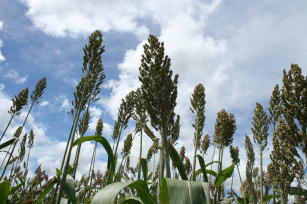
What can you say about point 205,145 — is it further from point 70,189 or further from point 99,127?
point 70,189

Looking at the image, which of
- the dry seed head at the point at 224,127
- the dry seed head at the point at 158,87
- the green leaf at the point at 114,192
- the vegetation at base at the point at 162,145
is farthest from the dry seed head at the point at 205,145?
the green leaf at the point at 114,192

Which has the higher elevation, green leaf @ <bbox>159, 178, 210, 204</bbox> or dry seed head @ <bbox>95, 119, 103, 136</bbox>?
dry seed head @ <bbox>95, 119, 103, 136</bbox>

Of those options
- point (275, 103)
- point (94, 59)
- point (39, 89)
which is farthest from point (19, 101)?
point (275, 103)

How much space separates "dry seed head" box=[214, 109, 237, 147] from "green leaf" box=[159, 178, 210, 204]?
3.67m

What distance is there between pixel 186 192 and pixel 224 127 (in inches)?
154

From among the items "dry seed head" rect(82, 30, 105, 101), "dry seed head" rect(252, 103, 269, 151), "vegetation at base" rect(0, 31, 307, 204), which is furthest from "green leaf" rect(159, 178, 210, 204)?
"dry seed head" rect(252, 103, 269, 151)

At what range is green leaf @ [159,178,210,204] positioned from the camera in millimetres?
2021

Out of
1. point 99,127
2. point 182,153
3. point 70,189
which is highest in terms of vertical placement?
point 99,127

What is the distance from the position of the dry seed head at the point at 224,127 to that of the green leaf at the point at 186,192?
12.0 ft

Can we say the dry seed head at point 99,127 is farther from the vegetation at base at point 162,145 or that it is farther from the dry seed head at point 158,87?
the dry seed head at point 158,87

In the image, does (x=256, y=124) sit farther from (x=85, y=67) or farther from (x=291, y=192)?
(x=85, y=67)

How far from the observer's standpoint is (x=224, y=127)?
5.73 metres

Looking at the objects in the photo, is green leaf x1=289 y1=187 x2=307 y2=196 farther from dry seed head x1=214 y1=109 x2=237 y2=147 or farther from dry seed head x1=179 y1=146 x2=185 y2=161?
dry seed head x1=179 y1=146 x2=185 y2=161

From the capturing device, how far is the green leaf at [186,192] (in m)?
2.02
